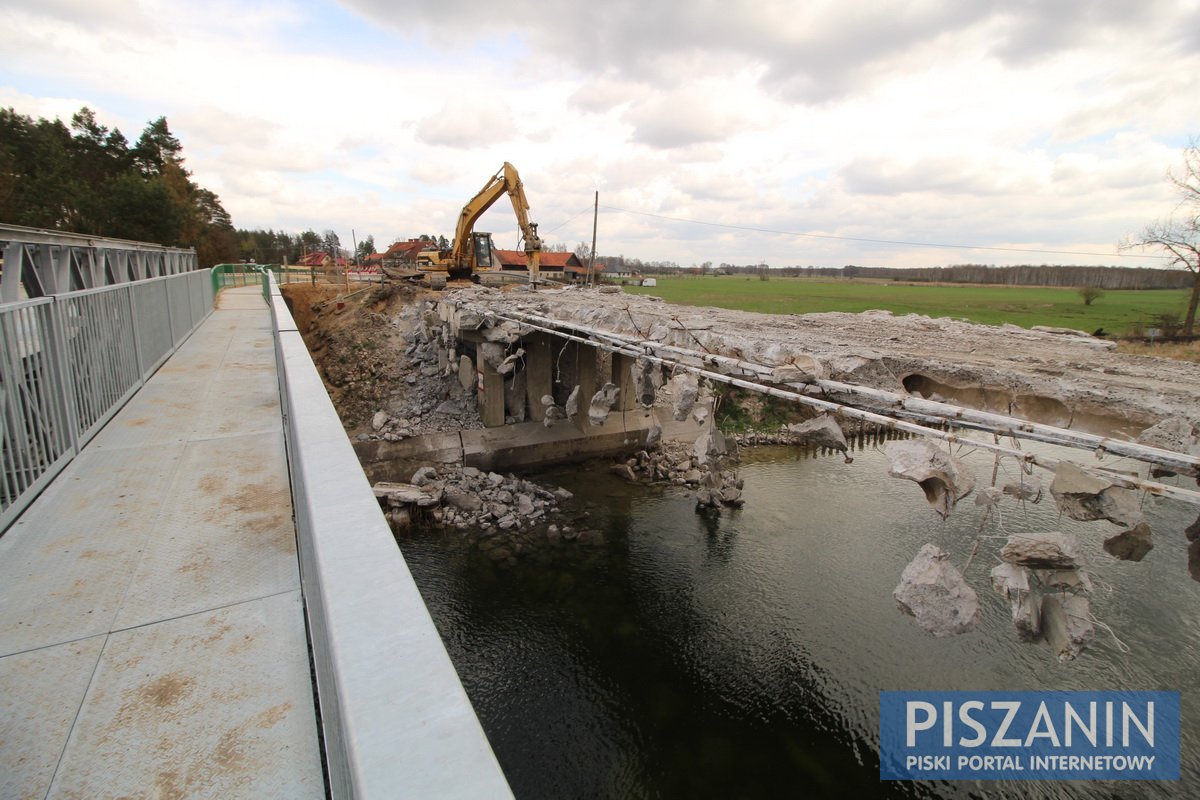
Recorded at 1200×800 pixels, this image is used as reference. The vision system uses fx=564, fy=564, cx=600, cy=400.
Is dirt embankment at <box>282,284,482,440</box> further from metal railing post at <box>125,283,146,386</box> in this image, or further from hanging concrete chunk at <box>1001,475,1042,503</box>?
hanging concrete chunk at <box>1001,475,1042,503</box>

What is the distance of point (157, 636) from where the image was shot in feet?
7.34

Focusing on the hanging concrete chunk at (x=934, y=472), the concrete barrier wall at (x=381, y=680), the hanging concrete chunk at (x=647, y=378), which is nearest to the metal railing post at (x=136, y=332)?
the hanging concrete chunk at (x=647, y=378)

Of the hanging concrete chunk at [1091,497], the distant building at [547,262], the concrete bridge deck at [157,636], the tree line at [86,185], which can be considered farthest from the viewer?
the distant building at [547,262]

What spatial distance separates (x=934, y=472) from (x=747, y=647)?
22.5ft

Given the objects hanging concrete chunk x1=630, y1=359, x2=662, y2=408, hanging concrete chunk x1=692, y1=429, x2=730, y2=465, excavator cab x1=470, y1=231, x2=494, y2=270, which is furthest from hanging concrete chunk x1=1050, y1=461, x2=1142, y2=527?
excavator cab x1=470, y1=231, x2=494, y2=270

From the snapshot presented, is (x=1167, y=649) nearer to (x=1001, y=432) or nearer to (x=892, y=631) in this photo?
(x=892, y=631)

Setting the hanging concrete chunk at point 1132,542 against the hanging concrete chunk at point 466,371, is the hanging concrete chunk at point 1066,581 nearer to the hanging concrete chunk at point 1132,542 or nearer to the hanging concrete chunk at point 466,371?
the hanging concrete chunk at point 1132,542

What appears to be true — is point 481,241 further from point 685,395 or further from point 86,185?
point 86,185

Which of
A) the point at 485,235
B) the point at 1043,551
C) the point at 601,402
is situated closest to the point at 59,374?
the point at 1043,551

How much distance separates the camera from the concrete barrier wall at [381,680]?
30.8 inches

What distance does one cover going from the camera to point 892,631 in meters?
9.30

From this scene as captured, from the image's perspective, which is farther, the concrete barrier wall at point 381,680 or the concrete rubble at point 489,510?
the concrete rubble at point 489,510

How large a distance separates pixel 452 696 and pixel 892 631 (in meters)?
10.4
